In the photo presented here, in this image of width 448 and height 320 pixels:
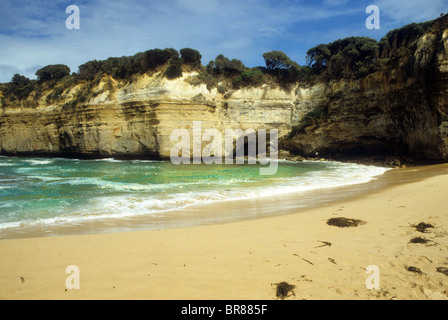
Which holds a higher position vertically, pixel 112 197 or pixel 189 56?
pixel 189 56

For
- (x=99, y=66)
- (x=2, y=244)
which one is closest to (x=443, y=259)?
(x=2, y=244)

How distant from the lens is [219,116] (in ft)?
84.6

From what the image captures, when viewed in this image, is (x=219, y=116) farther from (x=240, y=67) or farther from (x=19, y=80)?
(x=19, y=80)

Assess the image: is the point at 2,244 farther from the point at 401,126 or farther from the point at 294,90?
the point at 294,90

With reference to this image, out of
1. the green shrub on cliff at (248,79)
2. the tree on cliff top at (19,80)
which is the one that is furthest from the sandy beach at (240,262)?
the tree on cliff top at (19,80)

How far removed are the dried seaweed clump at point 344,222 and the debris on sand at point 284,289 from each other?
2.42m

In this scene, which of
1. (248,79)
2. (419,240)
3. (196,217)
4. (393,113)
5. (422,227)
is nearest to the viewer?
(419,240)

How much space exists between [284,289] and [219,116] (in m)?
24.0

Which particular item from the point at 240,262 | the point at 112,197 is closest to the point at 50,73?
the point at 112,197

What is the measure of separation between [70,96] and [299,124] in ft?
82.8

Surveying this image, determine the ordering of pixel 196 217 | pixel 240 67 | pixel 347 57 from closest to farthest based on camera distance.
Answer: pixel 196 217 → pixel 347 57 → pixel 240 67

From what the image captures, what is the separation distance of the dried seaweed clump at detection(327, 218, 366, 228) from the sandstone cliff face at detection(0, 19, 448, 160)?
51.9ft

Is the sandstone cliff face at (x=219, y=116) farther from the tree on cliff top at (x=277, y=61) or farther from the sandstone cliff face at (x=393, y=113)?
the tree on cliff top at (x=277, y=61)

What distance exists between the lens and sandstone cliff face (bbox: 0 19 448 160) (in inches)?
749
